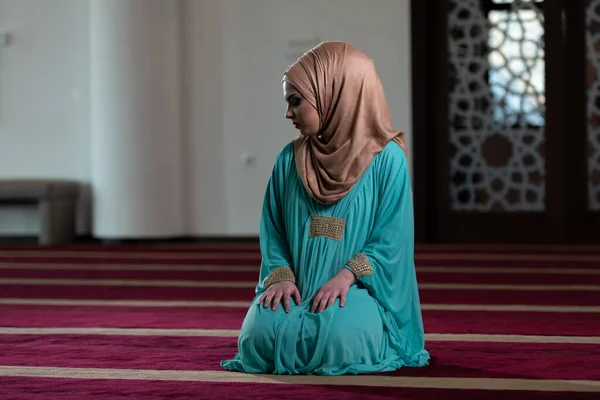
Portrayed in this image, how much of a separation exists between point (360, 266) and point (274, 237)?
307 millimetres

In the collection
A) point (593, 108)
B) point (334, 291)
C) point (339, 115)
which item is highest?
point (593, 108)

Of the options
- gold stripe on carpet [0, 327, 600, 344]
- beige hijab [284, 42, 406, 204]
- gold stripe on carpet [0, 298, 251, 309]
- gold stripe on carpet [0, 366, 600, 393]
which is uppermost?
beige hijab [284, 42, 406, 204]

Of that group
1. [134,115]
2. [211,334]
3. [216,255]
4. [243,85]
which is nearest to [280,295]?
[211,334]

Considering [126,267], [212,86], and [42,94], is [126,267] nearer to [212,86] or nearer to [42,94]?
[212,86]

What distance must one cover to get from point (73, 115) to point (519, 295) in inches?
201

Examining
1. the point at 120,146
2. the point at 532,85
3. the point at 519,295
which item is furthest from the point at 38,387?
the point at 532,85

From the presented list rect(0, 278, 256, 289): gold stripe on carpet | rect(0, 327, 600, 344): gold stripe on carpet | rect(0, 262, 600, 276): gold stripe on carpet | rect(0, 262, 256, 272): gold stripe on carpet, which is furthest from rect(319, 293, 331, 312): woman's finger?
rect(0, 262, 256, 272): gold stripe on carpet

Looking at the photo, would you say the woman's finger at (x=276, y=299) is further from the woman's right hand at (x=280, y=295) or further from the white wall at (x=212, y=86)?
the white wall at (x=212, y=86)

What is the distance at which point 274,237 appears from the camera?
9.44 ft

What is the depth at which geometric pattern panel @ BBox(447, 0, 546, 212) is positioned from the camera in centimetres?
780

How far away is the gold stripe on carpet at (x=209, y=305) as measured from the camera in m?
4.05

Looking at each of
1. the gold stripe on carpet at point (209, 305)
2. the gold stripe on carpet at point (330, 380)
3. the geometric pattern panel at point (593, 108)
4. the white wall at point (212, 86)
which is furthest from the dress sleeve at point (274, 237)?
the geometric pattern panel at point (593, 108)

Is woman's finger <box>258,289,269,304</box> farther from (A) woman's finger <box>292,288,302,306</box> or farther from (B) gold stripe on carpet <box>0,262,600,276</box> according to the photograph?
(B) gold stripe on carpet <box>0,262,600,276</box>

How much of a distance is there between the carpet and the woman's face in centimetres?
69
